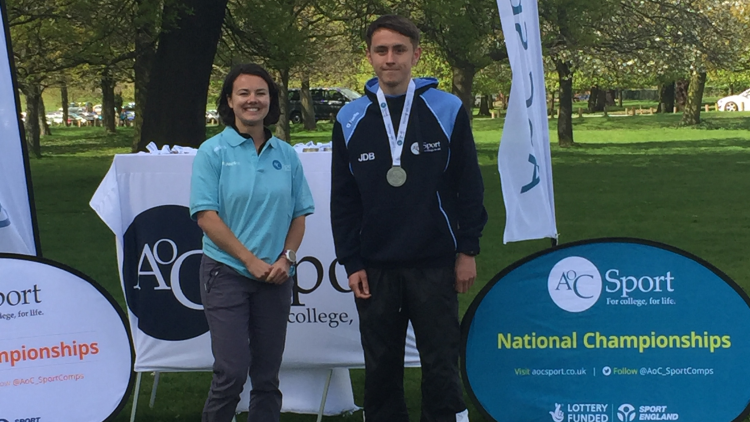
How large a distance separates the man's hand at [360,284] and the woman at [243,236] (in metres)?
0.29

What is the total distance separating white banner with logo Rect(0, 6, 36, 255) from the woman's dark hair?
1.13 metres

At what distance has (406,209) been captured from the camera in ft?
13.1

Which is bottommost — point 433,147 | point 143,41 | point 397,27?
point 433,147

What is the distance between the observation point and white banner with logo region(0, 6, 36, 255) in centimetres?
459

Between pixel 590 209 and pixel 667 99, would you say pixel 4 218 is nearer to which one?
pixel 590 209

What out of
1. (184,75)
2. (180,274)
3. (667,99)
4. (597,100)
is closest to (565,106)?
(184,75)

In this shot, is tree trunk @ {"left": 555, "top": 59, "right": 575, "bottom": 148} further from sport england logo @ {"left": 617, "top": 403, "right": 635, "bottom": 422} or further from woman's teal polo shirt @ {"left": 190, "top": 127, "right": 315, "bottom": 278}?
woman's teal polo shirt @ {"left": 190, "top": 127, "right": 315, "bottom": 278}

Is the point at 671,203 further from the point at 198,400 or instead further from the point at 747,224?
the point at 198,400

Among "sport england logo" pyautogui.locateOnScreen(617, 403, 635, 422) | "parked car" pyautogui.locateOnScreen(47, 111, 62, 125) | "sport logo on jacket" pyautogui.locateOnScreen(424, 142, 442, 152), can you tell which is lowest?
"sport england logo" pyautogui.locateOnScreen(617, 403, 635, 422)

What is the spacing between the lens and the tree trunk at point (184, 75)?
46.9 ft

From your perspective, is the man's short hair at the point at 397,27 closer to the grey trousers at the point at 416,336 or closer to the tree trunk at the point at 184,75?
the grey trousers at the point at 416,336

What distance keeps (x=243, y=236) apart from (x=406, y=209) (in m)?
0.71

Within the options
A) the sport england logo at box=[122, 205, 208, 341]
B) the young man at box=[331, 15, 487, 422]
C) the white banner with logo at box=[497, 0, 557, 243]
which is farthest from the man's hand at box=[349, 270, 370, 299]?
the sport england logo at box=[122, 205, 208, 341]

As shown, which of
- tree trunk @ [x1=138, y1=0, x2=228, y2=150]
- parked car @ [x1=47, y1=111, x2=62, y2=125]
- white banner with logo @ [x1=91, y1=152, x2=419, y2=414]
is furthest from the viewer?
parked car @ [x1=47, y1=111, x2=62, y2=125]
